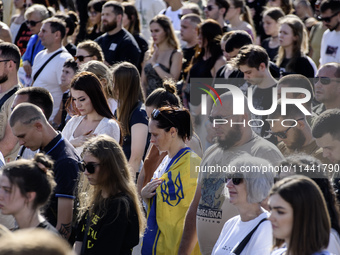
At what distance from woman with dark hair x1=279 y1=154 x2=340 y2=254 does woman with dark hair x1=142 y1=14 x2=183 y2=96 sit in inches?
183

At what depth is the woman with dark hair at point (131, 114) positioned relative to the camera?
600cm

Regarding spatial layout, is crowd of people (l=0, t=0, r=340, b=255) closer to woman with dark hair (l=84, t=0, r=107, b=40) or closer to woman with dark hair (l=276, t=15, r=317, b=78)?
woman with dark hair (l=276, t=15, r=317, b=78)

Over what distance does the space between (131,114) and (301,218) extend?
3.20 meters

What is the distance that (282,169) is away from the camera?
3.75 metres

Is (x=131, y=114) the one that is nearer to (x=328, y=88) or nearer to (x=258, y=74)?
(x=258, y=74)

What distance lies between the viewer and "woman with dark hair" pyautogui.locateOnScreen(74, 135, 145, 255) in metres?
4.12

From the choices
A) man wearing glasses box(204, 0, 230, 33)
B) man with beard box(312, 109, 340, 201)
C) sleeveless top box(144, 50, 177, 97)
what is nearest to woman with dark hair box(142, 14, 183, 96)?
sleeveless top box(144, 50, 177, 97)

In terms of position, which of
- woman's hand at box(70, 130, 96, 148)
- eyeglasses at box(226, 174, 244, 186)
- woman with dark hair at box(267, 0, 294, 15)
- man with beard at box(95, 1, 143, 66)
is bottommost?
eyeglasses at box(226, 174, 244, 186)

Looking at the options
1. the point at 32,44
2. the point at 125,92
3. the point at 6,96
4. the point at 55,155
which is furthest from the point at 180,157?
the point at 32,44

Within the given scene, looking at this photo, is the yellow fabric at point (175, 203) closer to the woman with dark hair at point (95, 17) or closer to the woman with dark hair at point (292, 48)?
the woman with dark hair at point (292, 48)

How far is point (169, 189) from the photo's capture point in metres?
4.67

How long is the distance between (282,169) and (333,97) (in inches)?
98.4

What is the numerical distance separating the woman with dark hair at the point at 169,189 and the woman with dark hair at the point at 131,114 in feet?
3.75

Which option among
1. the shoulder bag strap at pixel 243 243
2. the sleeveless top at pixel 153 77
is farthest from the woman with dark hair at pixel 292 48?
the shoulder bag strap at pixel 243 243
